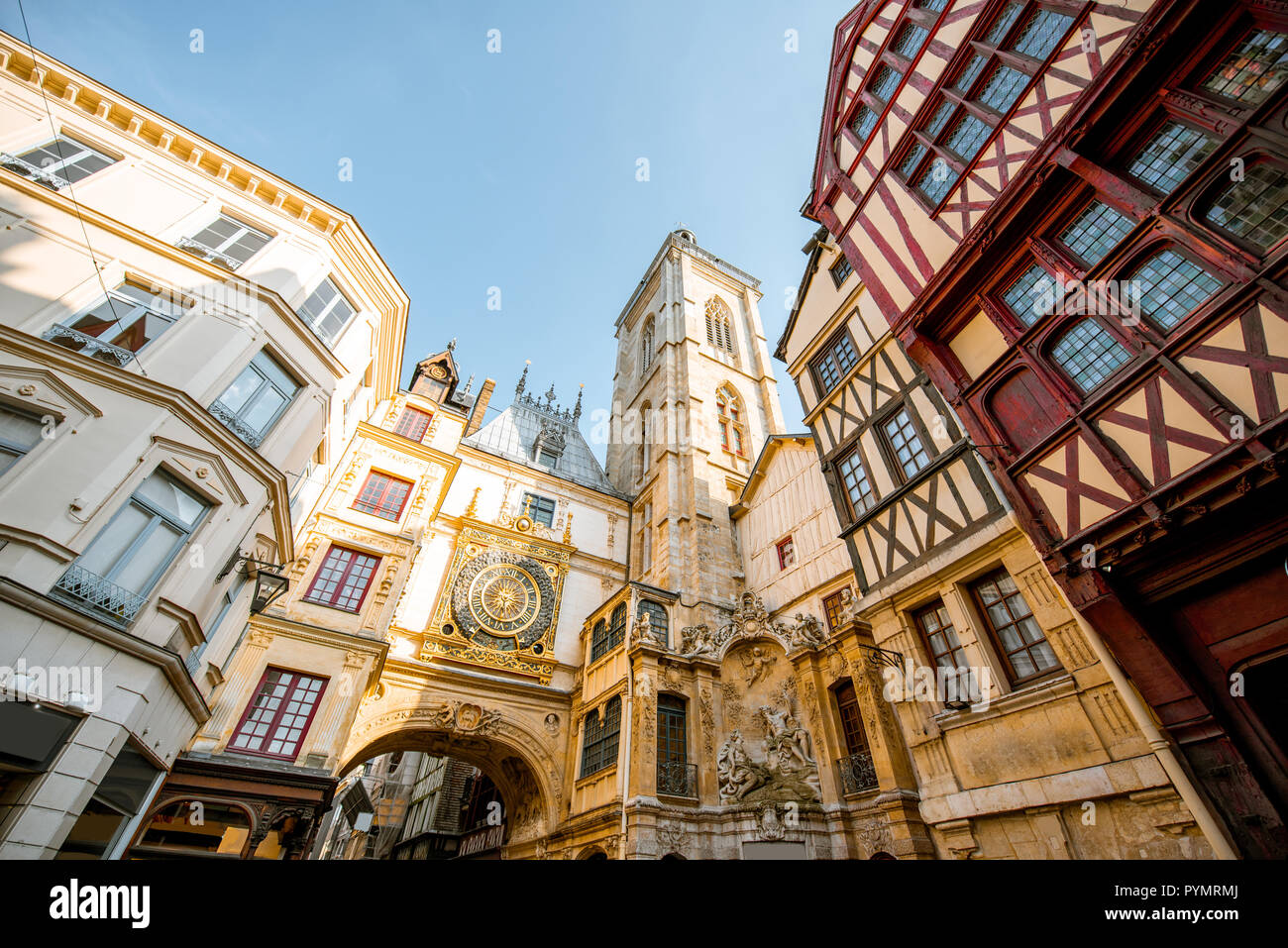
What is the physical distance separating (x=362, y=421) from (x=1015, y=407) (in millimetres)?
17349

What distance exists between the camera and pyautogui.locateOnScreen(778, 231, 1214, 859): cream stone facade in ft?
21.2

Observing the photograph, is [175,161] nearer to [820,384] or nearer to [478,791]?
[820,384]

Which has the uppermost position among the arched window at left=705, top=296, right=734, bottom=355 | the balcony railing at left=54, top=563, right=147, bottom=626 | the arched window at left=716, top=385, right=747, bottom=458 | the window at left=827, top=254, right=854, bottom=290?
the arched window at left=705, top=296, right=734, bottom=355

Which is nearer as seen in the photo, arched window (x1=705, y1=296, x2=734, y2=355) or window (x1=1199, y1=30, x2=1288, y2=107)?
window (x1=1199, y1=30, x2=1288, y2=107)

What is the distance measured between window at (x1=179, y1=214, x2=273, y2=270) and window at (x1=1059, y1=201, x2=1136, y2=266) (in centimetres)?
1445

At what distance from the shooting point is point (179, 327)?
30.4ft

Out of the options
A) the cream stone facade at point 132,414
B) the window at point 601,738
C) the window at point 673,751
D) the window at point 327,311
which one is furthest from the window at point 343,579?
the window at point 673,751

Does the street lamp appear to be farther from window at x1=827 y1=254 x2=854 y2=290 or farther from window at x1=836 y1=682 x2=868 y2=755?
window at x1=827 y1=254 x2=854 y2=290

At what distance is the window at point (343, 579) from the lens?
47.5ft

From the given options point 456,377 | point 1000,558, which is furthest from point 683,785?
point 456,377

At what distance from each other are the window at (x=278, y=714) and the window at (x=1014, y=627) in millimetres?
14340

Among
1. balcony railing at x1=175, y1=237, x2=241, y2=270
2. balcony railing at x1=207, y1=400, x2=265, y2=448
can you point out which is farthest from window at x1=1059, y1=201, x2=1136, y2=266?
balcony railing at x1=175, y1=237, x2=241, y2=270

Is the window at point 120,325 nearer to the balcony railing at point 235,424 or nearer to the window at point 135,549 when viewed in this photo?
the balcony railing at point 235,424
